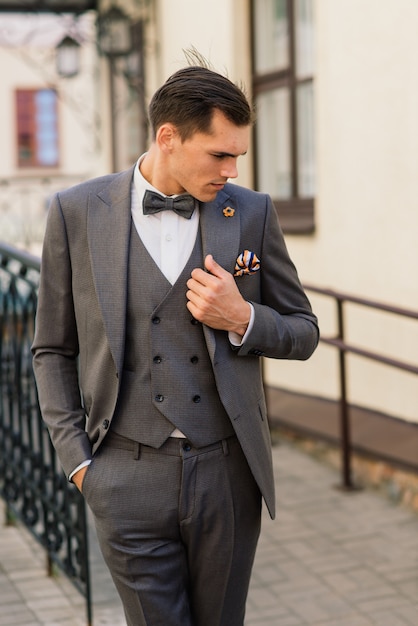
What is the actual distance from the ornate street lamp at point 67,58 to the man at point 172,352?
8.85 metres

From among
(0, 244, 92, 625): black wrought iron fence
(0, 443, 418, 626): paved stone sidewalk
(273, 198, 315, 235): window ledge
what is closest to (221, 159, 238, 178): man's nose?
(0, 244, 92, 625): black wrought iron fence

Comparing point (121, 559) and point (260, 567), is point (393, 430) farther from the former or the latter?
point (121, 559)

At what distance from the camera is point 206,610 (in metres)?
2.80

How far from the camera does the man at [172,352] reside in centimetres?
265

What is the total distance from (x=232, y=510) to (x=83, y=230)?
0.80 m

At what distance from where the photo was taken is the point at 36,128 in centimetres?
2469

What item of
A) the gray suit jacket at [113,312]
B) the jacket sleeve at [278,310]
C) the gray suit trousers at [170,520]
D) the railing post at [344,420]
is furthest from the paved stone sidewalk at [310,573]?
the jacket sleeve at [278,310]

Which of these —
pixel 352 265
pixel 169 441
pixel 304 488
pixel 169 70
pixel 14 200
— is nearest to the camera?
pixel 169 441

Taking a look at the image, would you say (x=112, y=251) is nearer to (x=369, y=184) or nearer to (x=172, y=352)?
(x=172, y=352)

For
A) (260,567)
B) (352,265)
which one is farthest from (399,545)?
(352,265)

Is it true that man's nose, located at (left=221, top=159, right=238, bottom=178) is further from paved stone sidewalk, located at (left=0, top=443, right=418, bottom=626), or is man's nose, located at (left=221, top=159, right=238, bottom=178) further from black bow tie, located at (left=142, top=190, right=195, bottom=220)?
paved stone sidewalk, located at (left=0, top=443, right=418, bottom=626)

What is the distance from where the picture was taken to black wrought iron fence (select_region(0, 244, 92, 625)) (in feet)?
14.4

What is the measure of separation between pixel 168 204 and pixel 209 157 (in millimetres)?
177

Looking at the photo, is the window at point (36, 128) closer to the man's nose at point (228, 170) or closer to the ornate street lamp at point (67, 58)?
the ornate street lamp at point (67, 58)
